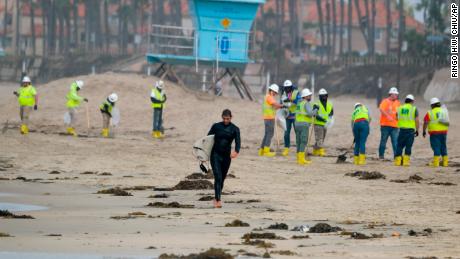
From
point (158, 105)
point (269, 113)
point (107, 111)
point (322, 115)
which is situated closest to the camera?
point (322, 115)

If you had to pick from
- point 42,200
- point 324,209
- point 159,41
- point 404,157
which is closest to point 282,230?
point 324,209

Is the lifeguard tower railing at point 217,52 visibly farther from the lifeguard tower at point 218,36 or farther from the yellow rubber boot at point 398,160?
the yellow rubber boot at point 398,160

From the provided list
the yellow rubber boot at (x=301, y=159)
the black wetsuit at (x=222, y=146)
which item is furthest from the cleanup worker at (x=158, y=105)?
the black wetsuit at (x=222, y=146)

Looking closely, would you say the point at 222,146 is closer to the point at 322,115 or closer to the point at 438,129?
the point at 438,129

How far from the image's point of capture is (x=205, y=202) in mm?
19625

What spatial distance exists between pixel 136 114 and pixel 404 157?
16.8 meters

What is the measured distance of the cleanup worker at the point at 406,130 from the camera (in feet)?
93.3

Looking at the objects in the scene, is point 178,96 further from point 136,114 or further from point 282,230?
point 282,230

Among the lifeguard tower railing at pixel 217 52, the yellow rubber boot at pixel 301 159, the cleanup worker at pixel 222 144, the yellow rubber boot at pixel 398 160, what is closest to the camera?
the cleanup worker at pixel 222 144

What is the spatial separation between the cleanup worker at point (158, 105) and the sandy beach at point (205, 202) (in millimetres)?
611

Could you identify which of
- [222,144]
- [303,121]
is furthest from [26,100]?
[222,144]

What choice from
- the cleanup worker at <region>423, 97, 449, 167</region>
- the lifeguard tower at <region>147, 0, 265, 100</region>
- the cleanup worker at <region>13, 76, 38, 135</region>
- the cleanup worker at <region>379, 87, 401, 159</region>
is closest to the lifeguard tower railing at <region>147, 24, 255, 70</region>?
the lifeguard tower at <region>147, 0, 265, 100</region>

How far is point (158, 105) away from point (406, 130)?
10268 mm

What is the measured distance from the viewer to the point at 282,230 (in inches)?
606
